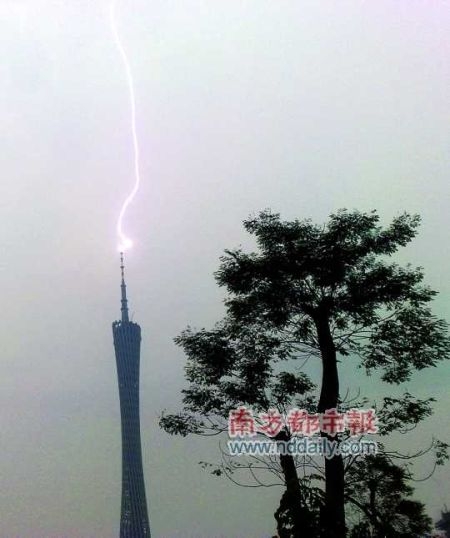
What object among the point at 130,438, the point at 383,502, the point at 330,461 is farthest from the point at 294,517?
the point at 130,438

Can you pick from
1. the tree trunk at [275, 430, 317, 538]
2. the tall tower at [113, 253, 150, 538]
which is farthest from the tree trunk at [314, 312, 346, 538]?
the tall tower at [113, 253, 150, 538]

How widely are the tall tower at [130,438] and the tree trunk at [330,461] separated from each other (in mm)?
96270

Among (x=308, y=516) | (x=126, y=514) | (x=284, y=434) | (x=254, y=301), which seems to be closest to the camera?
(x=308, y=516)

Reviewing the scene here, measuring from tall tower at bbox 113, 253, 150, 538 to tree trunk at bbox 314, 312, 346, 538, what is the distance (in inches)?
3790

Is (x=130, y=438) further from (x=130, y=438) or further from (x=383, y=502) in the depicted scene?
(x=383, y=502)

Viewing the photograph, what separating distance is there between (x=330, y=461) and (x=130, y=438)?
10016cm

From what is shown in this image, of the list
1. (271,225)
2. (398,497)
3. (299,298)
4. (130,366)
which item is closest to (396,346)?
(299,298)

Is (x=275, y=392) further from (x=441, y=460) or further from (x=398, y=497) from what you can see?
(x=398, y=497)

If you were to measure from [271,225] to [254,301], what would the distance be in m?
2.06

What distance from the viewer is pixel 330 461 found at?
53.1 ft

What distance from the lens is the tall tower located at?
110m

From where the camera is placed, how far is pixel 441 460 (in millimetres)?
17328

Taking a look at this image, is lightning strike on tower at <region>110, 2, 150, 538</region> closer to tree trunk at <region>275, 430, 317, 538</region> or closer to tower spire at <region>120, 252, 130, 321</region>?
tower spire at <region>120, 252, 130, 321</region>

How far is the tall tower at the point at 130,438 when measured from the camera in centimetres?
10950
